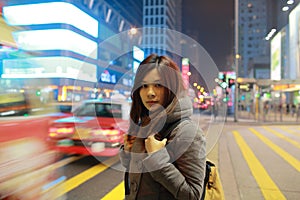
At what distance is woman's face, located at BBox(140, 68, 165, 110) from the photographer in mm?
1375

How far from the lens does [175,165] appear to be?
51.3 inches

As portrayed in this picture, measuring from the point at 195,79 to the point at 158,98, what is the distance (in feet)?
1.03

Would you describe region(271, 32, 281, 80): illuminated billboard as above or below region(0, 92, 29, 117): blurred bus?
above

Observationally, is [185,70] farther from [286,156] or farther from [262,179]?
[286,156]

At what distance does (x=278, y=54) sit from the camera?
4616 cm

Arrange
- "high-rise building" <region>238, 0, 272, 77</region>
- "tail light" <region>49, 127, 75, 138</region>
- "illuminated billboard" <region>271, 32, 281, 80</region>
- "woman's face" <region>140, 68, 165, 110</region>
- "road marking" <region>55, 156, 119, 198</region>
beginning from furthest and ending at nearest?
"high-rise building" <region>238, 0, 272, 77</region> → "illuminated billboard" <region>271, 32, 281, 80</region> → "tail light" <region>49, 127, 75, 138</region> → "road marking" <region>55, 156, 119, 198</region> → "woman's face" <region>140, 68, 165, 110</region>

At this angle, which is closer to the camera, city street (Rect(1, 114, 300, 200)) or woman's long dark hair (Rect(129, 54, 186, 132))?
woman's long dark hair (Rect(129, 54, 186, 132))

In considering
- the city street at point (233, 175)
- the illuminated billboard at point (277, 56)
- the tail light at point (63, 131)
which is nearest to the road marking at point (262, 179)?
the city street at point (233, 175)

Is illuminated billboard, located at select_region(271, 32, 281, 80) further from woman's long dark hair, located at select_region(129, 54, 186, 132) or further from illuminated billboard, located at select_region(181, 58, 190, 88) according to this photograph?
woman's long dark hair, located at select_region(129, 54, 186, 132)

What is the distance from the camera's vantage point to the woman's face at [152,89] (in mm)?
1375

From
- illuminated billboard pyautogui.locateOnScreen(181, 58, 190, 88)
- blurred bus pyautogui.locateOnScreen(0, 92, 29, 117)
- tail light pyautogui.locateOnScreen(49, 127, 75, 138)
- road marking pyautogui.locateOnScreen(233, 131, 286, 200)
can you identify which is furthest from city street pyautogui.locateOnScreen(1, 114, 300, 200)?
illuminated billboard pyautogui.locateOnScreen(181, 58, 190, 88)

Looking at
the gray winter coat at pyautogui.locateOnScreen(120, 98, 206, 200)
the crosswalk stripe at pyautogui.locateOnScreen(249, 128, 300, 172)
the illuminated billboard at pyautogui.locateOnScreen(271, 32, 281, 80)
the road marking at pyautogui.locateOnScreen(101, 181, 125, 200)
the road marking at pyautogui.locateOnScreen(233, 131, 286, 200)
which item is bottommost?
the road marking at pyautogui.locateOnScreen(101, 181, 125, 200)

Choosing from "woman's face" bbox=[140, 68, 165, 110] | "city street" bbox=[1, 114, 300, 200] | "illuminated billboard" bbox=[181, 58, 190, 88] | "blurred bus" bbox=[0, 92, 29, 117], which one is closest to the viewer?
"woman's face" bbox=[140, 68, 165, 110]

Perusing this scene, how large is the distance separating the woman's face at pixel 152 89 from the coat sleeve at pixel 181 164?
0.68 ft
